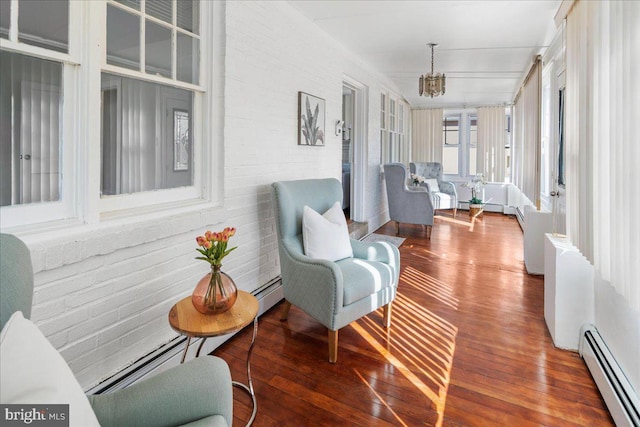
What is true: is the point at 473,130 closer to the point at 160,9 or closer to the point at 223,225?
the point at 223,225

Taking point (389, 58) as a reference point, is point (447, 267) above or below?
below

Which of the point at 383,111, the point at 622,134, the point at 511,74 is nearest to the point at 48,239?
the point at 622,134

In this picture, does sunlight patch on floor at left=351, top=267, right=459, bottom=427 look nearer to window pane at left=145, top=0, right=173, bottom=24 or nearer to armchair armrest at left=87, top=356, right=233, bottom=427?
armchair armrest at left=87, top=356, right=233, bottom=427

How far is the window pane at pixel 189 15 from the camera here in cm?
213

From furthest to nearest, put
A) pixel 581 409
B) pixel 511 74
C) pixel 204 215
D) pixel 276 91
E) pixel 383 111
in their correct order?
pixel 383 111 < pixel 511 74 < pixel 276 91 < pixel 204 215 < pixel 581 409

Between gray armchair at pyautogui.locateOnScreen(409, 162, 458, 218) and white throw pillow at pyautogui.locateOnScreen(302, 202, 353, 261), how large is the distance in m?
4.42

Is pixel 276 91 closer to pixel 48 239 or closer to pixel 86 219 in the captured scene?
pixel 86 219

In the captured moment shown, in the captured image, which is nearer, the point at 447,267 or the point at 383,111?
the point at 447,267

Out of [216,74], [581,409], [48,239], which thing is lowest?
[581,409]

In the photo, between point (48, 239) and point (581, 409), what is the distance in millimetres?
2479

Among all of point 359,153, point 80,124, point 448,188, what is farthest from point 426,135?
point 80,124

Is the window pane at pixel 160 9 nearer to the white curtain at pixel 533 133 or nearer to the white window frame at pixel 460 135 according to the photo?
the white curtain at pixel 533 133

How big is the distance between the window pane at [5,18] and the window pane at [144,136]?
0.39 meters

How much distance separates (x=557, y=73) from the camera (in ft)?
13.1
